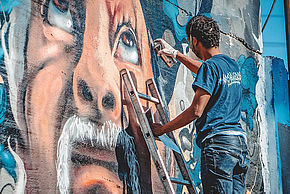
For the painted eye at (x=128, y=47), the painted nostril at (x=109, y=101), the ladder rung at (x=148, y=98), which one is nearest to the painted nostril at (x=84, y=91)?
the painted nostril at (x=109, y=101)

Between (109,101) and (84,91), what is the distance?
1.10ft

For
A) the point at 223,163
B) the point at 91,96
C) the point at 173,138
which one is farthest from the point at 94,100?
the point at 223,163

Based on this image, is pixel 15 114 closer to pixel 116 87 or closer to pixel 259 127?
pixel 116 87

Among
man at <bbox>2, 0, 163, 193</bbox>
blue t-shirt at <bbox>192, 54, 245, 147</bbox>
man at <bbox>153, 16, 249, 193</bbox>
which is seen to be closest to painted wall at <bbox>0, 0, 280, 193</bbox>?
man at <bbox>2, 0, 163, 193</bbox>

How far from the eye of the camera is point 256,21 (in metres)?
7.79

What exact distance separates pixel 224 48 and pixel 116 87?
255cm

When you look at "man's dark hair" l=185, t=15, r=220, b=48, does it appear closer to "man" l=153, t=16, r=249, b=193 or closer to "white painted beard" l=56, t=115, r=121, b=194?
"man" l=153, t=16, r=249, b=193

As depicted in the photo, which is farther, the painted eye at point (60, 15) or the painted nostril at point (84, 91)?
the painted nostril at point (84, 91)

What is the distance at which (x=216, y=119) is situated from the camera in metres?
3.80

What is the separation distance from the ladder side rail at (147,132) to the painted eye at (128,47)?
25 cm

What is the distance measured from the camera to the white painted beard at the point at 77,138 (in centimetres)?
370

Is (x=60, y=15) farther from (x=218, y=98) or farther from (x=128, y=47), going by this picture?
(x=218, y=98)

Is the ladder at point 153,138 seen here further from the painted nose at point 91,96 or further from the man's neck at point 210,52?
the man's neck at point 210,52

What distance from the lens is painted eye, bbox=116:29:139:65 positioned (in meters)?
4.68
